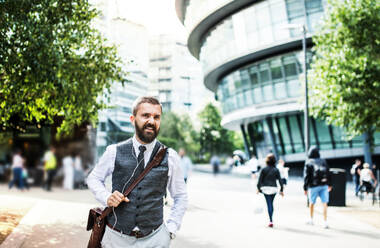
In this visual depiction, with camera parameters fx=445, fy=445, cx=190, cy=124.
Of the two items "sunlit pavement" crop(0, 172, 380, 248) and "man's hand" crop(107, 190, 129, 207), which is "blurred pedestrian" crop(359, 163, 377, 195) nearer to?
"sunlit pavement" crop(0, 172, 380, 248)

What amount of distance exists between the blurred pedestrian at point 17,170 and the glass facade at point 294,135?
33.3 metres

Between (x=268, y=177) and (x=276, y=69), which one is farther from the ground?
(x=276, y=69)

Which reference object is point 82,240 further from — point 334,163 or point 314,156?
point 334,163

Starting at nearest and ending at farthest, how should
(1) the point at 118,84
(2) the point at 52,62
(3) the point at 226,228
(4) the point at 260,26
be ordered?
(3) the point at 226,228
(2) the point at 52,62
(1) the point at 118,84
(4) the point at 260,26

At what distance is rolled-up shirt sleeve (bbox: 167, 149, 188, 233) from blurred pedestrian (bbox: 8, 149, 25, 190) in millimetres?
1840

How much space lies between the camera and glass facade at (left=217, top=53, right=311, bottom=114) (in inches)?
1423

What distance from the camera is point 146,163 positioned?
10.6ft

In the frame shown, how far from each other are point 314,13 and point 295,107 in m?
7.26

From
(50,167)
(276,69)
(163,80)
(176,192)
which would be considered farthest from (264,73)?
(163,80)

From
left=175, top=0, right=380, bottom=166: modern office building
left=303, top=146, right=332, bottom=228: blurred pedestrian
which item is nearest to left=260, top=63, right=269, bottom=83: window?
left=175, top=0, right=380, bottom=166: modern office building

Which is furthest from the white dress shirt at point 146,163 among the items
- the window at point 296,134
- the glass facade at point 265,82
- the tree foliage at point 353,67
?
the window at point 296,134

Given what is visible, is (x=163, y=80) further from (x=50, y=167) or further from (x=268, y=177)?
(x=50, y=167)

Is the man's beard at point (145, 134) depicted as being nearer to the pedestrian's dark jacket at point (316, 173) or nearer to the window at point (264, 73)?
the pedestrian's dark jacket at point (316, 173)

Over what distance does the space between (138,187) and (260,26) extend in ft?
114
